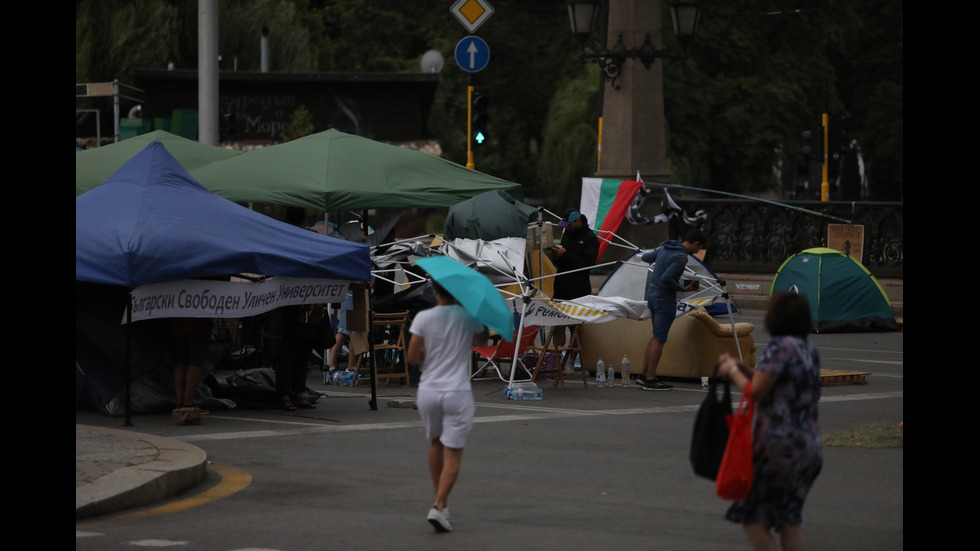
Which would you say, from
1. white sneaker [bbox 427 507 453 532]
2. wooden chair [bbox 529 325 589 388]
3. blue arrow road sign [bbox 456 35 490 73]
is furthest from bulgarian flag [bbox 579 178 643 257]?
white sneaker [bbox 427 507 453 532]

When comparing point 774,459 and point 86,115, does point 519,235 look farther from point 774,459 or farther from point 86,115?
point 86,115

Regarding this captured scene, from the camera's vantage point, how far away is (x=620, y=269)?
18406 mm

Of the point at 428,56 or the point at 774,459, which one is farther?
the point at 428,56

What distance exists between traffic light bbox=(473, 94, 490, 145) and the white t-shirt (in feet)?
57.7

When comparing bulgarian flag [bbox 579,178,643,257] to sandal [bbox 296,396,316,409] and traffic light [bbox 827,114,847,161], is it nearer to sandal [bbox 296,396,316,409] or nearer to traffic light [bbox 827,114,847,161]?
sandal [bbox 296,396,316,409]

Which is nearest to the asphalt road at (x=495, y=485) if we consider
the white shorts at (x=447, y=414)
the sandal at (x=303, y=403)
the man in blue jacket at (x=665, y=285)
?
the sandal at (x=303, y=403)

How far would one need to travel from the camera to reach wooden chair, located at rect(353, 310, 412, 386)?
16797 mm

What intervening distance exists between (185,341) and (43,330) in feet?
14.2

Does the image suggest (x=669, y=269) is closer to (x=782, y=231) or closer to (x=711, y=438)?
(x=711, y=438)

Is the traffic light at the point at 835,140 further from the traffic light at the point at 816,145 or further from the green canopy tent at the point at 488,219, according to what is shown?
the green canopy tent at the point at 488,219

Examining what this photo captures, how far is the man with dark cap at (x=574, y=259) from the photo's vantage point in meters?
17.5

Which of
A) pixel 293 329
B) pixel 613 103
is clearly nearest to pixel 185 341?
pixel 293 329

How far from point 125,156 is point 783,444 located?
1715 centimetres

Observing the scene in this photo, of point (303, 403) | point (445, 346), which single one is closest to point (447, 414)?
point (445, 346)
